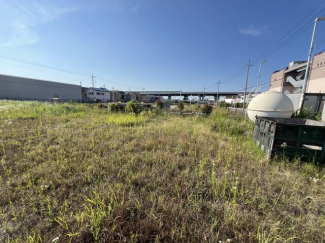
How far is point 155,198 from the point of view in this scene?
2199 mm

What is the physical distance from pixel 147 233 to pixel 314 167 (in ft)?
14.3

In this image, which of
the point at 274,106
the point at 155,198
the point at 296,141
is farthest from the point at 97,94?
the point at 296,141

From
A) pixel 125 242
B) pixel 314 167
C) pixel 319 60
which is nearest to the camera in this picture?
pixel 125 242

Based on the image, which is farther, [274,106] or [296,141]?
[274,106]

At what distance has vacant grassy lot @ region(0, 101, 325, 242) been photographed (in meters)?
1.68

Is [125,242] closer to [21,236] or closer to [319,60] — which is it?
[21,236]

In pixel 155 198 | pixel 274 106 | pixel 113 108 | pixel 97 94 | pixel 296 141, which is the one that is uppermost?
pixel 97 94

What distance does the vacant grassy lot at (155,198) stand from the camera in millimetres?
1685

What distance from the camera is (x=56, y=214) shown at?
1945 millimetres

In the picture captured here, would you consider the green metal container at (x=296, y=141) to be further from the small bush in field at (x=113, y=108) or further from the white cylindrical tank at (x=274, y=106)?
the small bush in field at (x=113, y=108)

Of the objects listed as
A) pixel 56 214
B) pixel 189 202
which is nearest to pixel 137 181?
pixel 189 202

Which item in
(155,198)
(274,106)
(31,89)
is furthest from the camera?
(31,89)

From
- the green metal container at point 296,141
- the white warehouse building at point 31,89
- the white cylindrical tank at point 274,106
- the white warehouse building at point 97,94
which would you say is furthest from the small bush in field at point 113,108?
the white warehouse building at point 97,94

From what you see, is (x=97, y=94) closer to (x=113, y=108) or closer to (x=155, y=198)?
(x=113, y=108)
